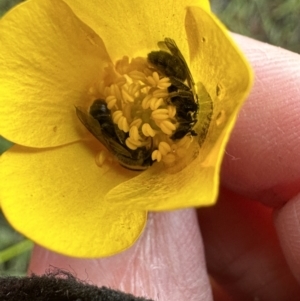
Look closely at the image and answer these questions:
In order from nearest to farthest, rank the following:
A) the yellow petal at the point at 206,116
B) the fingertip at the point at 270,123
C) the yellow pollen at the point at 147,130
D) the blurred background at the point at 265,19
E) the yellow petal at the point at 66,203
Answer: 1. the yellow petal at the point at 206,116
2. the yellow petal at the point at 66,203
3. the yellow pollen at the point at 147,130
4. the fingertip at the point at 270,123
5. the blurred background at the point at 265,19

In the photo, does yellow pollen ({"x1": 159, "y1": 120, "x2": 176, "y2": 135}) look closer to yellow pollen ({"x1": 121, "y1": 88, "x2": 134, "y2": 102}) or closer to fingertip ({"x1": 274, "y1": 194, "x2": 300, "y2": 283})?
yellow pollen ({"x1": 121, "y1": 88, "x2": 134, "y2": 102})

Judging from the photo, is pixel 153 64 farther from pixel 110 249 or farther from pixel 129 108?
pixel 110 249

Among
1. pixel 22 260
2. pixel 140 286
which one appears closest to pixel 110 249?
pixel 140 286

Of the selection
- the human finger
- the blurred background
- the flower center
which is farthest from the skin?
the blurred background

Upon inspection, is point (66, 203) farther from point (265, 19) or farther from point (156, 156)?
point (265, 19)

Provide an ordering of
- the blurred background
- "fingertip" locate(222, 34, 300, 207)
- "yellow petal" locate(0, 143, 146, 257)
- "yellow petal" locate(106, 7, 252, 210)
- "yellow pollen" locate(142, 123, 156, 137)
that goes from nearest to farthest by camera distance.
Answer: "yellow petal" locate(106, 7, 252, 210)
"yellow petal" locate(0, 143, 146, 257)
"yellow pollen" locate(142, 123, 156, 137)
"fingertip" locate(222, 34, 300, 207)
the blurred background

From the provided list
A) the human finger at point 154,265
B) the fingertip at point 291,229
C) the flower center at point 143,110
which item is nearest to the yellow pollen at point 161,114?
the flower center at point 143,110

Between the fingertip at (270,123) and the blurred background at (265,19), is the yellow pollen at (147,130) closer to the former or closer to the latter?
the fingertip at (270,123)

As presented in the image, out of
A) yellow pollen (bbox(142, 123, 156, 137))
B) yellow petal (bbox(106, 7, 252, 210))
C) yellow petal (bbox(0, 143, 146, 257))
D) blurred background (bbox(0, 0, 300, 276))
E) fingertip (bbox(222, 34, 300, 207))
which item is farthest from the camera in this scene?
blurred background (bbox(0, 0, 300, 276))
